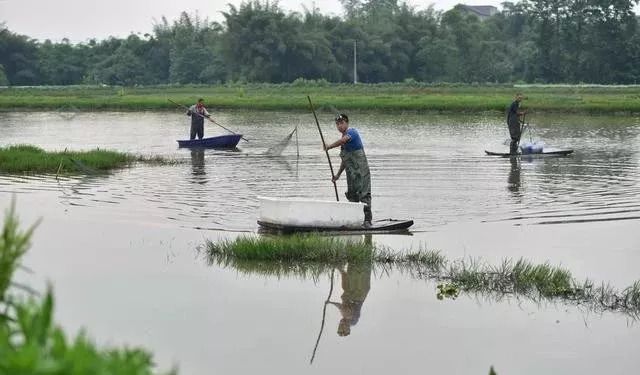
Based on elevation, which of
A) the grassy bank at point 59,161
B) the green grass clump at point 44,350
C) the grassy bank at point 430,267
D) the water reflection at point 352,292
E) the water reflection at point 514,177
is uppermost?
the green grass clump at point 44,350

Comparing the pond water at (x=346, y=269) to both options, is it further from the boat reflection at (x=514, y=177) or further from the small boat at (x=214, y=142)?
the small boat at (x=214, y=142)

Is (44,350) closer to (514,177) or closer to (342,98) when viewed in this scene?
(514,177)

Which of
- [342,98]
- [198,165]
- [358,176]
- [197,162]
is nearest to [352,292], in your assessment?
[358,176]

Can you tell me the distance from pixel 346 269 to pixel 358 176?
2406 millimetres

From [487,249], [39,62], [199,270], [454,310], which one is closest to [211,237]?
[199,270]

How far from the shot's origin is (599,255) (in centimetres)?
1182

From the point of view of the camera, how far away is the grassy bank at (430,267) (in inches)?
379

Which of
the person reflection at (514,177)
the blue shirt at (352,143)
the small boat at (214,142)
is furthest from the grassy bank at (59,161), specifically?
the blue shirt at (352,143)

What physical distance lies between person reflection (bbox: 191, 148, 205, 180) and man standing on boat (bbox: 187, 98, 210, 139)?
2.68 ft

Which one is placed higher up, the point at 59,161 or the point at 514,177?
the point at 59,161

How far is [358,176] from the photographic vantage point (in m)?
13.1

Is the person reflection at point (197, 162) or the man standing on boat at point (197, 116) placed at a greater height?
the man standing on boat at point (197, 116)

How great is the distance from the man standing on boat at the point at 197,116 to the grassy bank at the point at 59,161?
4.51m

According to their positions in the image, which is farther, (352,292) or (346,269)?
(346,269)
